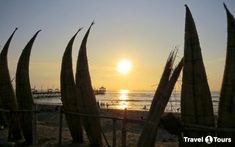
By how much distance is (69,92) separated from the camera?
1209cm

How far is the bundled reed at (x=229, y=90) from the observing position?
8188 millimetres

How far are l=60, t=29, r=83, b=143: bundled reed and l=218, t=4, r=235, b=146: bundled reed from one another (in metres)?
5.44

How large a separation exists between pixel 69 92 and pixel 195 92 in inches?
209

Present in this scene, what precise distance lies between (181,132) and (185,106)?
26.2 inches

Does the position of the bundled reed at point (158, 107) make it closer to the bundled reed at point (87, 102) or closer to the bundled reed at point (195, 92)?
the bundled reed at point (195, 92)

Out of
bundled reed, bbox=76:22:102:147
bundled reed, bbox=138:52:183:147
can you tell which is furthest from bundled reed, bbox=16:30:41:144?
bundled reed, bbox=138:52:183:147

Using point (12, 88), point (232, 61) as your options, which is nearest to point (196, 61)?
point (232, 61)

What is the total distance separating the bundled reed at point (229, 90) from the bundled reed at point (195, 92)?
293mm

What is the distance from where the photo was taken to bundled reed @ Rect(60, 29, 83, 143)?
11.9 metres

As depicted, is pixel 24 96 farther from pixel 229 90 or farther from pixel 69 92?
pixel 229 90
